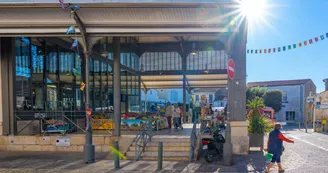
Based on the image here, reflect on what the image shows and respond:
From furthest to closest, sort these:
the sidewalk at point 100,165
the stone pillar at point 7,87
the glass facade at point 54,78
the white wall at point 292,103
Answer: the white wall at point 292,103
the glass facade at point 54,78
the stone pillar at point 7,87
the sidewalk at point 100,165

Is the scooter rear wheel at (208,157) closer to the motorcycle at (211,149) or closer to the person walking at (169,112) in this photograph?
the motorcycle at (211,149)

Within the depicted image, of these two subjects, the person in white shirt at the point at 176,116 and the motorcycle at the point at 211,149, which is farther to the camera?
the person in white shirt at the point at 176,116

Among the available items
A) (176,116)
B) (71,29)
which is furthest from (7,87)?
(176,116)

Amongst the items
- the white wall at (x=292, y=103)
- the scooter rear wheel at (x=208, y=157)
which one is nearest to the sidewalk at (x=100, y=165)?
the scooter rear wheel at (x=208, y=157)

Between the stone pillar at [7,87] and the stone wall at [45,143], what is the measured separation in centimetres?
40

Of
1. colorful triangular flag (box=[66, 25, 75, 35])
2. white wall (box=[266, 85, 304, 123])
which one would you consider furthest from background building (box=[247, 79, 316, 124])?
colorful triangular flag (box=[66, 25, 75, 35])

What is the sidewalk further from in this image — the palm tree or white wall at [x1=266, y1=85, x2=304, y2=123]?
white wall at [x1=266, y1=85, x2=304, y2=123]

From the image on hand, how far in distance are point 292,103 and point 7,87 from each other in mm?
40615

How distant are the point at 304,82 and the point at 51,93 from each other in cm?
3876

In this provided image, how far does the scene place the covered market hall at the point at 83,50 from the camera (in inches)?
327

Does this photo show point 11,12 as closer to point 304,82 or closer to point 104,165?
point 104,165

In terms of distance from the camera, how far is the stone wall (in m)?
10.1

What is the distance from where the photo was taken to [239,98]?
9.86 m

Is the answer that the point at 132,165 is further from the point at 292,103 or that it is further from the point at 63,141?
the point at 292,103
